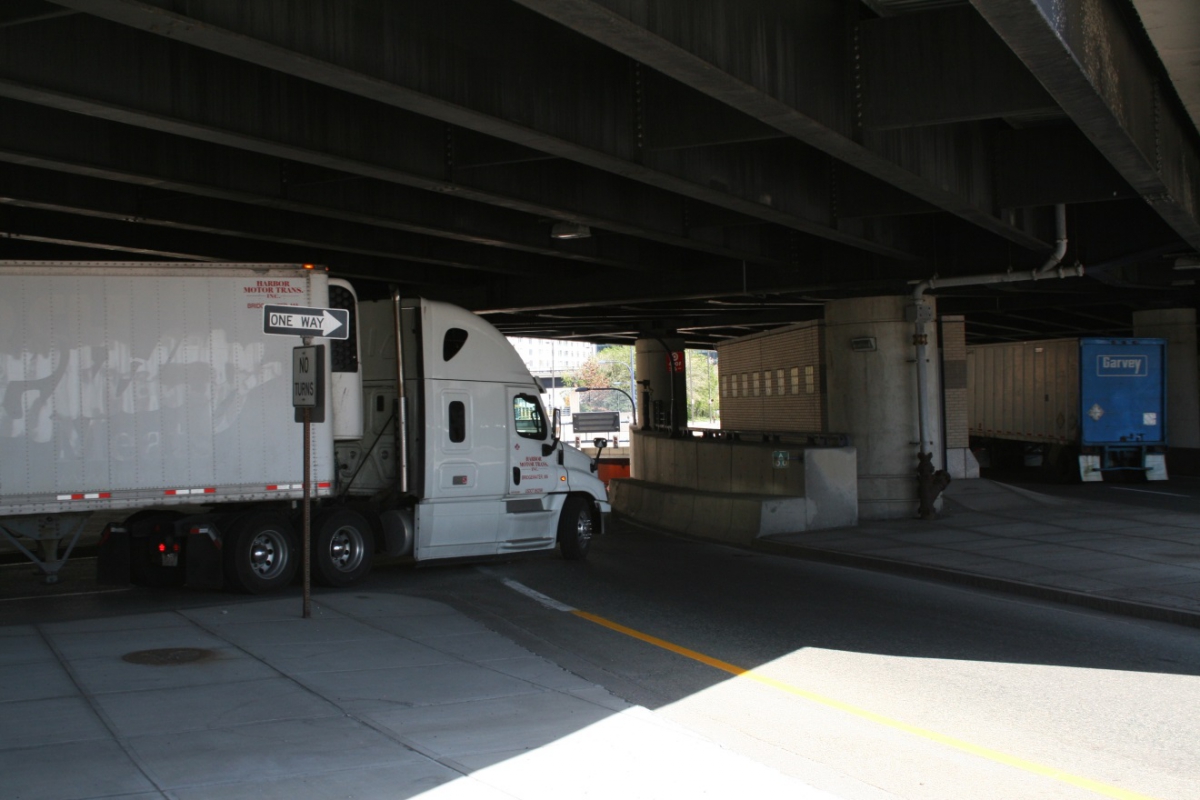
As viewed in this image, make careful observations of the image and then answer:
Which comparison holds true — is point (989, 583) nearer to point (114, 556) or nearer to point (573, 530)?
point (573, 530)

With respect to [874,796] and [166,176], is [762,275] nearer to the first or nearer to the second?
[166,176]

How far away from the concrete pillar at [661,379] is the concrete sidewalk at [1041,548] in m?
14.7

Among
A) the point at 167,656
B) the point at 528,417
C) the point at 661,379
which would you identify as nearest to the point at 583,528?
the point at 528,417

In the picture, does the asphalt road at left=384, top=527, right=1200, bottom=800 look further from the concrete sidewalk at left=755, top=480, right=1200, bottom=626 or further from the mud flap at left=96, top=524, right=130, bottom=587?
the mud flap at left=96, top=524, right=130, bottom=587

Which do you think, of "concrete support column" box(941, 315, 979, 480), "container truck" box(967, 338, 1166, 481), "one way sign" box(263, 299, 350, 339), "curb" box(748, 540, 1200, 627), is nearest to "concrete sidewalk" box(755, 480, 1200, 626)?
"curb" box(748, 540, 1200, 627)

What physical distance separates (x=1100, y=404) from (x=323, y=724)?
2671 centimetres

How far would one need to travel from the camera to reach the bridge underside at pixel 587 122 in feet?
29.3

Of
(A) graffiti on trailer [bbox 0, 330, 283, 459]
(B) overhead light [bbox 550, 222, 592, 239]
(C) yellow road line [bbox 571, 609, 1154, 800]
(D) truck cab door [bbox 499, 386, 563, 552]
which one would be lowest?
(C) yellow road line [bbox 571, 609, 1154, 800]

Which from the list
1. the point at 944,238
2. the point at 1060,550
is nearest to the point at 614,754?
the point at 1060,550

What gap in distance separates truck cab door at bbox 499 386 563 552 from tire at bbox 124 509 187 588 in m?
4.48

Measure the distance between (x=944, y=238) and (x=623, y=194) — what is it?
766cm

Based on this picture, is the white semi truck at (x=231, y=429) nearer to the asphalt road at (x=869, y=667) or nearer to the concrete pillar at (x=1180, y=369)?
the asphalt road at (x=869, y=667)

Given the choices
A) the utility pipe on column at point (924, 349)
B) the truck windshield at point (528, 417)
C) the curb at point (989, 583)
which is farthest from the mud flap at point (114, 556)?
the utility pipe on column at point (924, 349)

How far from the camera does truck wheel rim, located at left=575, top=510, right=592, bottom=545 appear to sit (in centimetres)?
1702
